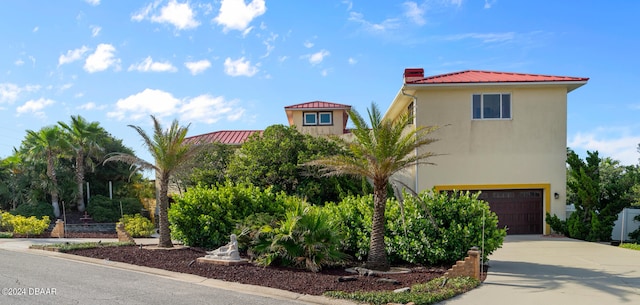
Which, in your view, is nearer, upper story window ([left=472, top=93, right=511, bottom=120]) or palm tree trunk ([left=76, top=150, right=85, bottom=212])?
upper story window ([left=472, top=93, right=511, bottom=120])

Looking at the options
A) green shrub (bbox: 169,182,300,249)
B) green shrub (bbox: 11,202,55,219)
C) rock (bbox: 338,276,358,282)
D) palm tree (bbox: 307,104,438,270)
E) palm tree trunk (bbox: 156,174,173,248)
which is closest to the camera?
rock (bbox: 338,276,358,282)

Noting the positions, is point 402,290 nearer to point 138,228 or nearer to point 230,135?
point 138,228

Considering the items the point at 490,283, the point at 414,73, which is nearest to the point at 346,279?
the point at 490,283

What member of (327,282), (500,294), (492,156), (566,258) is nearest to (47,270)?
(327,282)

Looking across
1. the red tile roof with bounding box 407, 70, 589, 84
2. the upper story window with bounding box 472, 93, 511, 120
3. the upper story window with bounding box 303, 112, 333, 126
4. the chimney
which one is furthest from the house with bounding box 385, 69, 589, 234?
the upper story window with bounding box 303, 112, 333, 126

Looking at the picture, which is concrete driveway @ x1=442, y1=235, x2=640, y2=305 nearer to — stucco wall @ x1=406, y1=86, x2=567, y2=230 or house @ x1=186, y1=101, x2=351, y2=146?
stucco wall @ x1=406, y1=86, x2=567, y2=230

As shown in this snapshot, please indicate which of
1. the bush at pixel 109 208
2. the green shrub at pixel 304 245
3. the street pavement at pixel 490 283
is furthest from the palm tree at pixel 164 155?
the bush at pixel 109 208

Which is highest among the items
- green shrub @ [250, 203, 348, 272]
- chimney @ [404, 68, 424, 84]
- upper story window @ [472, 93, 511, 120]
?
chimney @ [404, 68, 424, 84]

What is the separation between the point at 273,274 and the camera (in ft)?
37.8

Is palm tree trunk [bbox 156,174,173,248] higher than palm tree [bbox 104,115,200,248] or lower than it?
lower

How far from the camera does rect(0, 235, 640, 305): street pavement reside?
30.7 feet

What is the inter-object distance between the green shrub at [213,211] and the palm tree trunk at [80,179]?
15674 mm

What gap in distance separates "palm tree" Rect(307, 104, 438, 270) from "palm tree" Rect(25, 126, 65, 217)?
21177mm

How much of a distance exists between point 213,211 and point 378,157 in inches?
257
